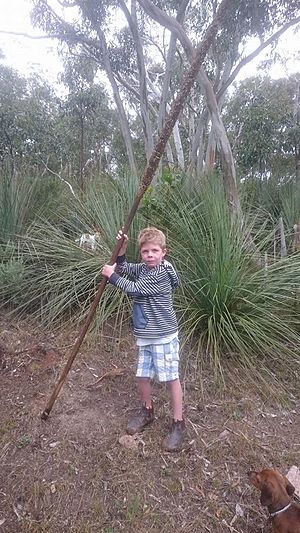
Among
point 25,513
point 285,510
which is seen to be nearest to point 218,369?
point 285,510

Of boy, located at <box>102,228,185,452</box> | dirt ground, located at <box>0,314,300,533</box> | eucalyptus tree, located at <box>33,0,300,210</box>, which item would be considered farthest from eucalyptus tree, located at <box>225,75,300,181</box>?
boy, located at <box>102,228,185,452</box>

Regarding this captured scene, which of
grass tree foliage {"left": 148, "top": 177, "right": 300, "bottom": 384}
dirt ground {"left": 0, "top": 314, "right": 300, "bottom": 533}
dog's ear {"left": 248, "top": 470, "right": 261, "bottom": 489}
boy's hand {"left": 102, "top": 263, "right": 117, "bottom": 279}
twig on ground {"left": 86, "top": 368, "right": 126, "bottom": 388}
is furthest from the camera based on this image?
grass tree foliage {"left": 148, "top": 177, "right": 300, "bottom": 384}

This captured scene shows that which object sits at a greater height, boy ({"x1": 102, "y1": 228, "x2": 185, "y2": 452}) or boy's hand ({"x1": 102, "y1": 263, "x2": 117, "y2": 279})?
boy's hand ({"x1": 102, "y1": 263, "x2": 117, "y2": 279})

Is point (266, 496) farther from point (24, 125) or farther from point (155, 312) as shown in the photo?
point (24, 125)

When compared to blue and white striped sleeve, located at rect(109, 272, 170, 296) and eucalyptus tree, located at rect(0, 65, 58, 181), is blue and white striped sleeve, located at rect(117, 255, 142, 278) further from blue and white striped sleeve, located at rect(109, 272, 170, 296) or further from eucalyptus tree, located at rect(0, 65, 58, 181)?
eucalyptus tree, located at rect(0, 65, 58, 181)

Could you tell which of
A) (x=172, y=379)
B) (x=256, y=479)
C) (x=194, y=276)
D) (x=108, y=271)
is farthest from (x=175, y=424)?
(x=194, y=276)

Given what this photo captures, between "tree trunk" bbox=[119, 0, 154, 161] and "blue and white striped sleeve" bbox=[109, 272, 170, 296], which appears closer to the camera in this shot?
"blue and white striped sleeve" bbox=[109, 272, 170, 296]

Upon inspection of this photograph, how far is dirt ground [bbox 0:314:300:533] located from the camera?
209cm

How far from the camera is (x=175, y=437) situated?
2439mm

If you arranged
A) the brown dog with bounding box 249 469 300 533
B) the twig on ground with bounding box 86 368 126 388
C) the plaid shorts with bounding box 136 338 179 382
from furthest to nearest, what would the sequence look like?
the twig on ground with bounding box 86 368 126 388 < the plaid shorts with bounding box 136 338 179 382 < the brown dog with bounding box 249 469 300 533

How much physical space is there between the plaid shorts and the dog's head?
2.19 ft

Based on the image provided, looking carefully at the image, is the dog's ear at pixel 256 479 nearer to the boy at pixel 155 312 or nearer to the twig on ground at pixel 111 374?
the boy at pixel 155 312

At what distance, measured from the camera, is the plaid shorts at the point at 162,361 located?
2.37m

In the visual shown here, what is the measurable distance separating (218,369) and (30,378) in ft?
4.64
